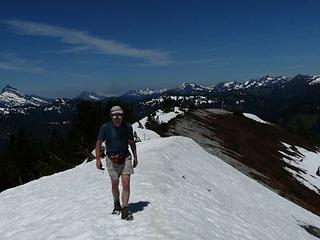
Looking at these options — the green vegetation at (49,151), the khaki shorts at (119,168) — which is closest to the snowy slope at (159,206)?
the khaki shorts at (119,168)

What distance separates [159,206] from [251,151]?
173 feet

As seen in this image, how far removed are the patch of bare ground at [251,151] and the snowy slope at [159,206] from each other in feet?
43.8

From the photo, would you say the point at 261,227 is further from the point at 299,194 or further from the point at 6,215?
the point at 299,194

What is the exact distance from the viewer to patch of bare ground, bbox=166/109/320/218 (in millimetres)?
46906

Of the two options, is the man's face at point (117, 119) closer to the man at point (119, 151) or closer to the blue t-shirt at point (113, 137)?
the man at point (119, 151)

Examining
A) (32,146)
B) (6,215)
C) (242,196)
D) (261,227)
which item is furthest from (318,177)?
(32,146)

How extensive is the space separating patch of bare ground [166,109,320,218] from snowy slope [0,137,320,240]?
13.3 meters

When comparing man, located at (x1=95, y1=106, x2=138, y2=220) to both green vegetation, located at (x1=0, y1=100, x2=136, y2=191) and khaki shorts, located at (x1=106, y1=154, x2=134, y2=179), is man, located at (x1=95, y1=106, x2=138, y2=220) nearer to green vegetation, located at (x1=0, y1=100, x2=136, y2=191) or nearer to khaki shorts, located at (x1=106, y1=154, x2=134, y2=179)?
khaki shorts, located at (x1=106, y1=154, x2=134, y2=179)

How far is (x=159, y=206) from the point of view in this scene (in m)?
17.5

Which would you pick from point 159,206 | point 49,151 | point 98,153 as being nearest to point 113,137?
point 98,153

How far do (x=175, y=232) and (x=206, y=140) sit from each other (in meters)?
45.3

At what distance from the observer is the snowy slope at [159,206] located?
1543 cm

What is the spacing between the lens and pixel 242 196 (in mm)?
28109

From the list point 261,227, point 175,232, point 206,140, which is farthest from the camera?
point 206,140
